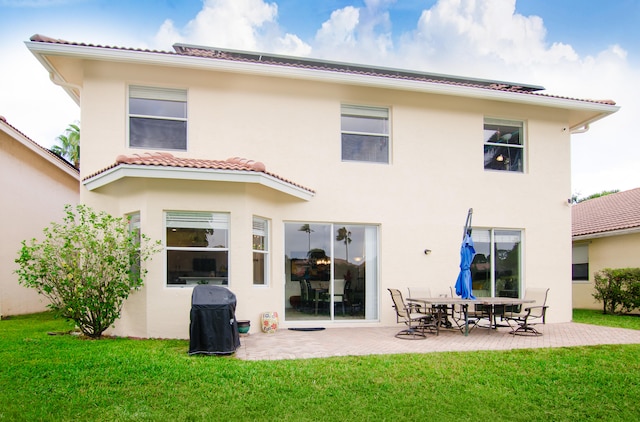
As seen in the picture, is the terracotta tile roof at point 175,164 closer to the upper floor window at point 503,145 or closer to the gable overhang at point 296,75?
the gable overhang at point 296,75

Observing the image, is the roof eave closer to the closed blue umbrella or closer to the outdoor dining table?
the outdoor dining table

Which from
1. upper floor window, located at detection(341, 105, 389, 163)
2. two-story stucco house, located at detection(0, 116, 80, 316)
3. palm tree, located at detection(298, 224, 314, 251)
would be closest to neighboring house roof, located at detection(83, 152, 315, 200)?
palm tree, located at detection(298, 224, 314, 251)

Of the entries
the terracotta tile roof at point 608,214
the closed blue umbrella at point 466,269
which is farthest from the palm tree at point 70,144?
the terracotta tile roof at point 608,214

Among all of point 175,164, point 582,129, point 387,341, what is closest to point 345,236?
point 387,341

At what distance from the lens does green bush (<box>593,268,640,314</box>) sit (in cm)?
1421

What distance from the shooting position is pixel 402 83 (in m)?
11.5

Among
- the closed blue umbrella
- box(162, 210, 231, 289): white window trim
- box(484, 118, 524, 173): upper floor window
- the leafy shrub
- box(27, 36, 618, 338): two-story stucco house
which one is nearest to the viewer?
the leafy shrub

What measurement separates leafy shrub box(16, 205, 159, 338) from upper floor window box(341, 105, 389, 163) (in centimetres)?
577

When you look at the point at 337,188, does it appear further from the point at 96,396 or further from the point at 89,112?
the point at 96,396

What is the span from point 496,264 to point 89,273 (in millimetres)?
10667

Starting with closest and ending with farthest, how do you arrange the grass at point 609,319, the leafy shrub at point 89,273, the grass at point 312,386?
the grass at point 312,386 < the leafy shrub at point 89,273 < the grass at point 609,319

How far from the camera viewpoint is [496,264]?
41.4 ft

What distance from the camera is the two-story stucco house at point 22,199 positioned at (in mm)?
13594

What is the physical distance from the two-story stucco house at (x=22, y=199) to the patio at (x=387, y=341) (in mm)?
9169
